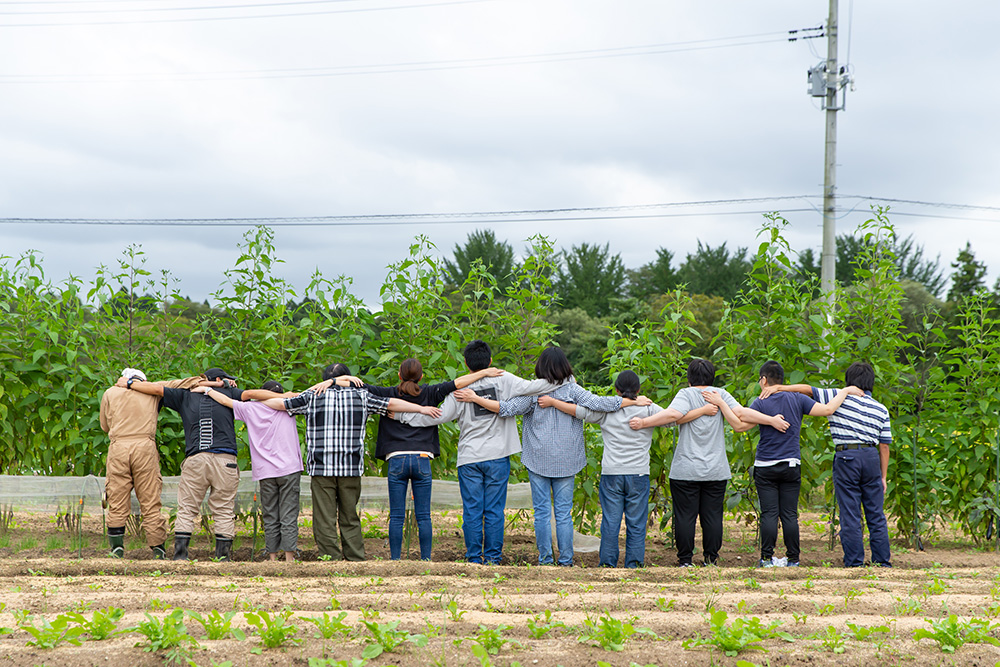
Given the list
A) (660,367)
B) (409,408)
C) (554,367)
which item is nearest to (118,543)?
(409,408)

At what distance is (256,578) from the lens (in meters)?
5.46

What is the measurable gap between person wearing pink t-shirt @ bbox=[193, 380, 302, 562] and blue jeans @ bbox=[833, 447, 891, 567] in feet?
14.2

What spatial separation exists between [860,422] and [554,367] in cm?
246

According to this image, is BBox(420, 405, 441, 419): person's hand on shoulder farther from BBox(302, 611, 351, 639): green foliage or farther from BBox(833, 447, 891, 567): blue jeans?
BBox(833, 447, 891, 567): blue jeans

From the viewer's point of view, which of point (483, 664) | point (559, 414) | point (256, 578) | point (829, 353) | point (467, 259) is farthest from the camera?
point (467, 259)

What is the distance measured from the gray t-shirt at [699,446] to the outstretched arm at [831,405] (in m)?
0.65

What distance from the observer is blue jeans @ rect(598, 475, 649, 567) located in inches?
249

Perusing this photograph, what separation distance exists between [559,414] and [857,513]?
98.2 inches

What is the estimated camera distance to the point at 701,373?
6.47 meters

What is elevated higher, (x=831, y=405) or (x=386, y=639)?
(x=831, y=405)

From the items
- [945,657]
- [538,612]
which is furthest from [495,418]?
[945,657]

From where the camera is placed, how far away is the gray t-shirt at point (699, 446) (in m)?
6.29

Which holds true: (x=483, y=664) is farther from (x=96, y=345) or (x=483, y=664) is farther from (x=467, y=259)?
(x=467, y=259)

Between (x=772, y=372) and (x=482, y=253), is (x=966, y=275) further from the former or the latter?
(x=772, y=372)
